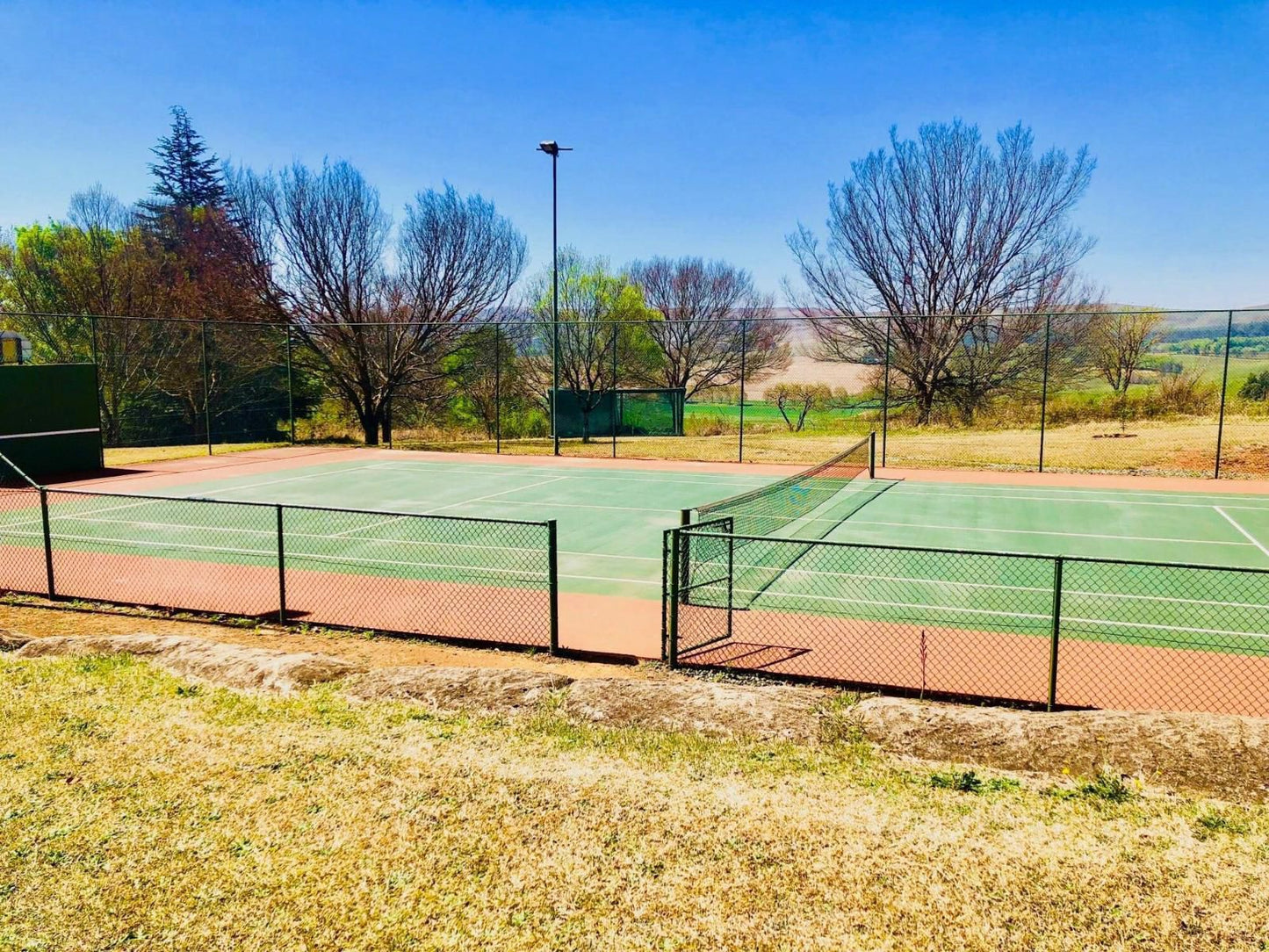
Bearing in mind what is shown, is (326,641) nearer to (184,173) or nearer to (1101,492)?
(1101,492)

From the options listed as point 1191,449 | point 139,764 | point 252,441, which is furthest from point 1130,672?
point 252,441

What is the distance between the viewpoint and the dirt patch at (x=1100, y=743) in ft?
16.0

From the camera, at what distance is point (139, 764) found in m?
5.24

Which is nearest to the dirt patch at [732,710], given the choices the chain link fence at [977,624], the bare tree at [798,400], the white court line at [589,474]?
the chain link fence at [977,624]

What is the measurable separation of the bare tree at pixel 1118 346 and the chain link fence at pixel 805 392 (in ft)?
0.25

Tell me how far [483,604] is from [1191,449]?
23.0 metres

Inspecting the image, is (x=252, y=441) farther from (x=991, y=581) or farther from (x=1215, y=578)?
(x=1215, y=578)

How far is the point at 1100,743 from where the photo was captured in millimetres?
5230

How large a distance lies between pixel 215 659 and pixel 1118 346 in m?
36.0

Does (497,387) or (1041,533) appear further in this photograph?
(497,387)

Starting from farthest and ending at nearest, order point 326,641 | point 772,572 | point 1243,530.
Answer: point 1243,530
point 772,572
point 326,641

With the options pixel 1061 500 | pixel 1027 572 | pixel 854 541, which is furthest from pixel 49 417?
pixel 1061 500

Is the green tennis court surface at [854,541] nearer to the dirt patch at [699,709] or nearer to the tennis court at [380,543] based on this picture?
the tennis court at [380,543]

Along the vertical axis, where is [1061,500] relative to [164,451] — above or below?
below
